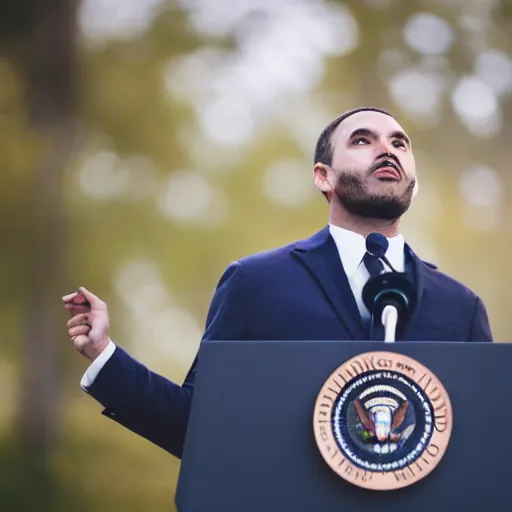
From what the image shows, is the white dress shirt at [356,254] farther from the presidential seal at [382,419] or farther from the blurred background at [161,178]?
the blurred background at [161,178]

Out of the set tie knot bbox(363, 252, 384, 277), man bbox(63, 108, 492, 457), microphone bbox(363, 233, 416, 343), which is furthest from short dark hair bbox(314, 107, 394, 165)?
microphone bbox(363, 233, 416, 343)

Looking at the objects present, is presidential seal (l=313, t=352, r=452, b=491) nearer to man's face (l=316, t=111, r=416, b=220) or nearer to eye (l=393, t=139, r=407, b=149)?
man's face (l=316, t=111, r=416, b=220)

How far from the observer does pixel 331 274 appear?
1.98 meters

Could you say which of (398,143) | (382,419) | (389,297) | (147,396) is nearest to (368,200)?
(398,143)

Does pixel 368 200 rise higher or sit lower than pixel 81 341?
higher

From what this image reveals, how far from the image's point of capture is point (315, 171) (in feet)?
7.63

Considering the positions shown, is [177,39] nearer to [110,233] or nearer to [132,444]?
[110,233]

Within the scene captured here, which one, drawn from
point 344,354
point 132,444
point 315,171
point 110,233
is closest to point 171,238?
point 110,233

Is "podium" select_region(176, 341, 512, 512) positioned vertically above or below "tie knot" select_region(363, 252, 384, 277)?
below

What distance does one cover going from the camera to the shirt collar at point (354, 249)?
2027mm

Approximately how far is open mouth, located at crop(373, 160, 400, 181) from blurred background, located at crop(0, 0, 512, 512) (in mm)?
3363

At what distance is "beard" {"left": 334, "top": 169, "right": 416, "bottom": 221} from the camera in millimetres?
2086

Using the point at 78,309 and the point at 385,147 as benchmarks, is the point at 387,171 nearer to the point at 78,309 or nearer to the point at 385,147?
the point at 385,147

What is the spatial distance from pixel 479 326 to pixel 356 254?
298mm
